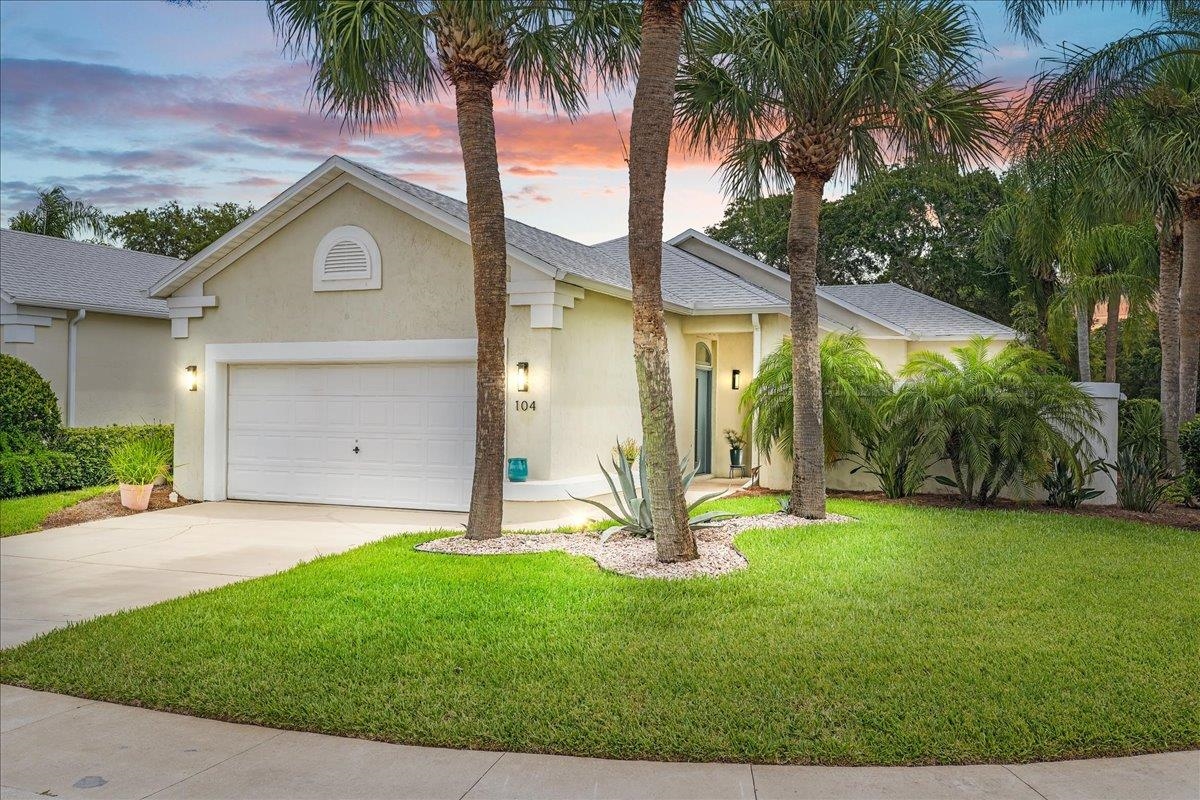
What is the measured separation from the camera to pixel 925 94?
10.4m

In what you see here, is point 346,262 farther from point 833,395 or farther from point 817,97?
point 833,395

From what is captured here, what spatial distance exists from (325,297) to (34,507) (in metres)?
5.08

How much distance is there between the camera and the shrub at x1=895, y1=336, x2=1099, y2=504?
38.0 feet

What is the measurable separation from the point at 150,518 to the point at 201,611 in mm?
6411

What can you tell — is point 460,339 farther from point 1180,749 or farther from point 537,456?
point 1180,749

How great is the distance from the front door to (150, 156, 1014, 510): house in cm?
210

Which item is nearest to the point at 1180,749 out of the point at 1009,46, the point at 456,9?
the point at 456,9

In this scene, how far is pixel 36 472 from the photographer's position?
13695 millimetres

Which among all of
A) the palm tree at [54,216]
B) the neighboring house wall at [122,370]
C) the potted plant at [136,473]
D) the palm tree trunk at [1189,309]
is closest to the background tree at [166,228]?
the palm tree at [54,216]

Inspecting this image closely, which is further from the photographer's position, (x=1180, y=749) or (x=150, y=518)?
(x=150, y=518)

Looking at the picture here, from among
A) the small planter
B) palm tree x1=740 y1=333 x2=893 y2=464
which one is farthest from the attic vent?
palm tree x1=740 y1=333 x2=893 y2=464

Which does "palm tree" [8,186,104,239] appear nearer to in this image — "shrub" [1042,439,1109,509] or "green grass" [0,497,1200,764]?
"green grass" [0,497,1200,764]

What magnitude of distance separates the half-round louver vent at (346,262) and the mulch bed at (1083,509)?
7850 millimetres

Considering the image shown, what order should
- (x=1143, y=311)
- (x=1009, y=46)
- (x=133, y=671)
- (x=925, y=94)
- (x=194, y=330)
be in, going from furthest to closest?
(x=1143, y=311) → (x=194, y=330) → (x=1009, y=46) → (x=925, y=94) → (x=133, y=671)
